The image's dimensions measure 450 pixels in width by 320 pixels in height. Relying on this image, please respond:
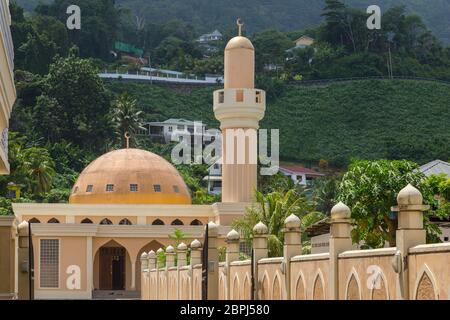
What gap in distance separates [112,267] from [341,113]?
73424 millimetres

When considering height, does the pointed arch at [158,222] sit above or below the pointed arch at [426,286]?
above

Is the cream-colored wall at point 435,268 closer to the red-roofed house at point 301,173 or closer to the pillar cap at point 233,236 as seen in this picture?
the pillar cap at point 233,236

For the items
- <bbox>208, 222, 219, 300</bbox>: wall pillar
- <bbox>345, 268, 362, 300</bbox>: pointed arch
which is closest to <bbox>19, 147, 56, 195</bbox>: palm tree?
<bbox>208, 222, 219, 300</bbox>: wall pillar

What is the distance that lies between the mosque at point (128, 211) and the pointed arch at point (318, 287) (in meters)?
31.0

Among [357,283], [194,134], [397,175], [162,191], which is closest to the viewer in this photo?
[357,283]

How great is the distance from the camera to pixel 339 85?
133500mm

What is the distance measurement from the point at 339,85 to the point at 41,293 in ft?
277

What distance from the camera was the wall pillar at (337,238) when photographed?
18031 mm

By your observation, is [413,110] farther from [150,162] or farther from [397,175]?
[397,175]

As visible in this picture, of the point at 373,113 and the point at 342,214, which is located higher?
the point at 373,113

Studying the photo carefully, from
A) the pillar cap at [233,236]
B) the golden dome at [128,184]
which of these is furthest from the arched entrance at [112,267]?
the pillar cap at [233,236]

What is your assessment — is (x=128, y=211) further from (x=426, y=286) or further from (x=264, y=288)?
(x=426, y=286)

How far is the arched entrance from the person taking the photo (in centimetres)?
5922
